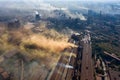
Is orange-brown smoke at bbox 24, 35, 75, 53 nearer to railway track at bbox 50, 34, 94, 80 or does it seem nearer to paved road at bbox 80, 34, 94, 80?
railway track at bbox 50, 34, 94, 80

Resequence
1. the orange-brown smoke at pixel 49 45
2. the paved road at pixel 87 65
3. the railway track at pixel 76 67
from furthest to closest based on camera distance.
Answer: the orange-brown smoke at pixel 49 45 < the paved road at pixel 87 65 < the railway track at pixel 76 67

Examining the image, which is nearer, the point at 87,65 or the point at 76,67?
the point at 76,67

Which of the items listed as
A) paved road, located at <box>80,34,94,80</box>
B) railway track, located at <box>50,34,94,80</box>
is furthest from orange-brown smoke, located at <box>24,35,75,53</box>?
paved road, located at <box>80,34,94,80</box>

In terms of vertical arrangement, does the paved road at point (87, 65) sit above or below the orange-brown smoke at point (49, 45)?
below

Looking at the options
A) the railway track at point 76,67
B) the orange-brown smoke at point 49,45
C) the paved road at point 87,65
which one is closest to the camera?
the railway track at point 76,67

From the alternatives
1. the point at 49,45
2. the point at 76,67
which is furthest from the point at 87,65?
the point at 49,45

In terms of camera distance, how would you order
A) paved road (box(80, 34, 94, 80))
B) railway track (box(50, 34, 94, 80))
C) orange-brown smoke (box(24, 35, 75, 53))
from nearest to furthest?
railway track (box(50, 34, 94, 80)) → paved road (box(80, 34, 94, 80)) → orange-brown smoke (box(24, 35, 75, 53))

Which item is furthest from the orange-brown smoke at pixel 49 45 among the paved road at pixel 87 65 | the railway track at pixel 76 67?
the paved road at pixel 87 65

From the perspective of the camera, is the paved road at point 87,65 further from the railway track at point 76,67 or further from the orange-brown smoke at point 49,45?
the orange-brown smoke at point 49,45

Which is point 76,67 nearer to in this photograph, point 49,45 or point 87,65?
point 87,65

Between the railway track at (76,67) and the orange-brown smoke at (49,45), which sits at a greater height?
the orange-brown smoke at (49,45)

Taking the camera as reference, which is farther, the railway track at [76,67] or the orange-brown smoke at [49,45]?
the orange-brown smoke at [49,45]
